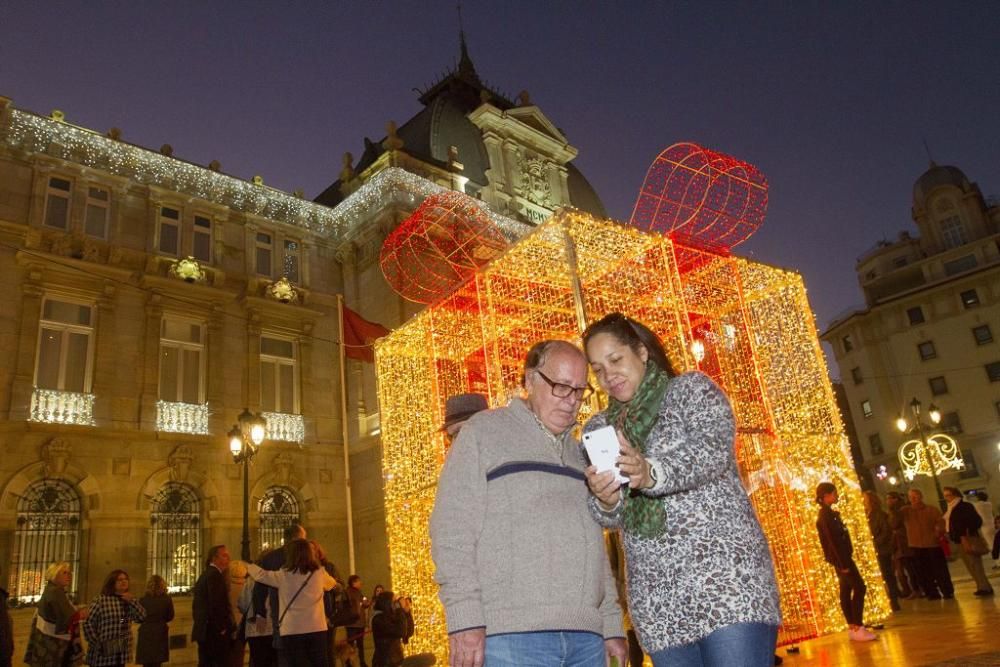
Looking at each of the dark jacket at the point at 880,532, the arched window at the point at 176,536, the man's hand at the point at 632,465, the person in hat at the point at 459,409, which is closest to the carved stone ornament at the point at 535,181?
the arched window at the point at 176,536

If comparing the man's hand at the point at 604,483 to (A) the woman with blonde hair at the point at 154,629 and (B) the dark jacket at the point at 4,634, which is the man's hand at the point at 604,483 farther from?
(A) the woman with blonde hair at the point at 154,629

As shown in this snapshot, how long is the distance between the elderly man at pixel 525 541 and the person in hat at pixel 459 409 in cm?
127

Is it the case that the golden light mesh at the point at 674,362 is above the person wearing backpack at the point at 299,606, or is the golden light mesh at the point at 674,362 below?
above

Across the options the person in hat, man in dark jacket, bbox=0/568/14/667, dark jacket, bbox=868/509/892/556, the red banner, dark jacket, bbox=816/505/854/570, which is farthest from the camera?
the red banner

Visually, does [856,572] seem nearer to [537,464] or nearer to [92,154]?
[537,464]

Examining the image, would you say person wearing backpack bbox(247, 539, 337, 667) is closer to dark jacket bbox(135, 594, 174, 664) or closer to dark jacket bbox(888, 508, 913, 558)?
dark jacket bbox(135, 594, 174, 664)

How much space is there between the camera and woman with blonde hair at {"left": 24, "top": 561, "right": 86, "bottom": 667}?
8125 millimetres

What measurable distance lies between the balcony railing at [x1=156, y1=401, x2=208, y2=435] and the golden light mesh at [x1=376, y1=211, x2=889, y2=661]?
28.9 ft

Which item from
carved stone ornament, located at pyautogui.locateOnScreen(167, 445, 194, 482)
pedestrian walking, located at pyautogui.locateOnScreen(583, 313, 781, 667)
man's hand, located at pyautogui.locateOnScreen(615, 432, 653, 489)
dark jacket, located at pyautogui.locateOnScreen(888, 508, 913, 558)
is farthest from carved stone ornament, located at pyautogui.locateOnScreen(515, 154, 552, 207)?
man's hand, located at pyautogui.locateOnScreen(615, 432, 653, 489)

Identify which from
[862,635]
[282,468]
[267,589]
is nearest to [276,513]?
[282,468]

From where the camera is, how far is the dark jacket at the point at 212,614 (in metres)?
7.88

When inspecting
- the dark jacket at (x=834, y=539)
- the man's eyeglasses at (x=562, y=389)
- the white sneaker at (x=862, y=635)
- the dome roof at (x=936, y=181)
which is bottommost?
the white sneaker at (x=862, y=635)

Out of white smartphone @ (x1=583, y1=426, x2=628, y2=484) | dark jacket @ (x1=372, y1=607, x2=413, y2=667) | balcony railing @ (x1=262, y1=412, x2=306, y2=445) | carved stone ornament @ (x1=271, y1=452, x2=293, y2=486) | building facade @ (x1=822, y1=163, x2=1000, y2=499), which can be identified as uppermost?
building facade @ (x1=822, y1=163, x2=1000, y2=499)

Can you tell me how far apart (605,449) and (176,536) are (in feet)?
56.3
